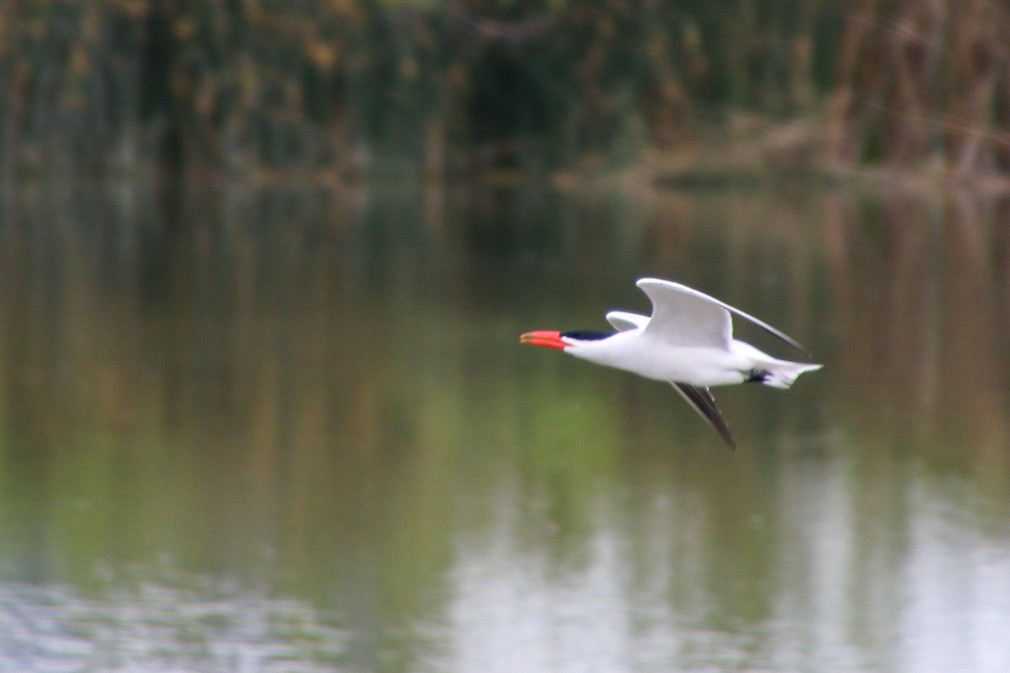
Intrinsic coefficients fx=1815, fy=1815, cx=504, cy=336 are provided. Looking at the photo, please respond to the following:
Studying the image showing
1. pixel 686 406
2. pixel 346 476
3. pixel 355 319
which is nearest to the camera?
pixel 346 476

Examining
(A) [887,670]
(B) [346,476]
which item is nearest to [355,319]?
(B) [346,476]

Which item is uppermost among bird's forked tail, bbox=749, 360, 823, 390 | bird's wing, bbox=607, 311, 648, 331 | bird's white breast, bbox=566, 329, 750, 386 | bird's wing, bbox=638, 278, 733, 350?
bird's wing, bbox=607, 311, 648, 331

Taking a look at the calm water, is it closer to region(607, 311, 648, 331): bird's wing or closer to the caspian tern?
region(607, 311, 648, 331): bird's wing

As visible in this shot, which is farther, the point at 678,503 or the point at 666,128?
the point at 666,128

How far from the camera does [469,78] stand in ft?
107

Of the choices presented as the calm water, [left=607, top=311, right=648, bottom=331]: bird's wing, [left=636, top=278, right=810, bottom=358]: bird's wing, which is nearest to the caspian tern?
[left=636, top=278, right=810, bottom=358]: bird's wing

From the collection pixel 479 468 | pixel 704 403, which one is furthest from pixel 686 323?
pixel 479 468

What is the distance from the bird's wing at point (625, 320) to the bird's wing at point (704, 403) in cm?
30

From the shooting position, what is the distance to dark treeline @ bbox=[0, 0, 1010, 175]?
99.5 feet

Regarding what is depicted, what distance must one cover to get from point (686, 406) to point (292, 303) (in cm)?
667

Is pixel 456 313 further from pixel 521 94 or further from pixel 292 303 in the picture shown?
pixel 521 94

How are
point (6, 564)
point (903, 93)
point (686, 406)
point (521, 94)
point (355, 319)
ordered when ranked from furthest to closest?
point (521, 94)
point (903, 93)
point (355, 319)
point (686, 406)
point (6, 564)

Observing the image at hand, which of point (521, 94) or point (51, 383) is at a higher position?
point (521, 94)

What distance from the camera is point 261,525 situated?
40.7ft
